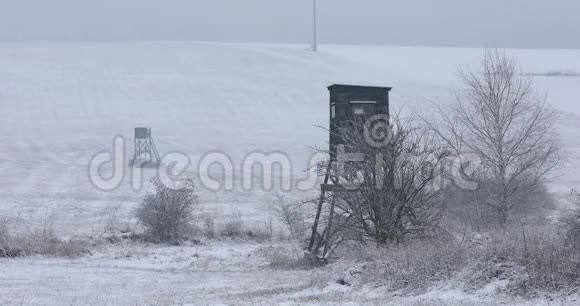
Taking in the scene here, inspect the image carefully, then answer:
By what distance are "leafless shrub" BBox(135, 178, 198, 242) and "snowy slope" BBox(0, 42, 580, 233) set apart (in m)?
3.06

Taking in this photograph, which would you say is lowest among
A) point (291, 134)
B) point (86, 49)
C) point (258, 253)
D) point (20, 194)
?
point (258, 253)

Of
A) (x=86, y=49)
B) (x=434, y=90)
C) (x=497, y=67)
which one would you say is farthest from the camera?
(x=86, y=49)

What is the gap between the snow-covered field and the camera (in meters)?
18.1

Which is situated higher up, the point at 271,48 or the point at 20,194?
the point at 271,48

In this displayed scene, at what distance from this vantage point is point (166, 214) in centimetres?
2580

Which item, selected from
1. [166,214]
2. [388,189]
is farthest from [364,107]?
[166,214]

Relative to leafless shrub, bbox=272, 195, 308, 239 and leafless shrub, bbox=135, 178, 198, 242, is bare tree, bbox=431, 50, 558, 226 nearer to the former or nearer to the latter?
leafless shrub, bbox=272, 195, 308, 239

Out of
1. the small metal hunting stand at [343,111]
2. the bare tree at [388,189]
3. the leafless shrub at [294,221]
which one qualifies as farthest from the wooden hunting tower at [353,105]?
the leafless shrub at [294,221]

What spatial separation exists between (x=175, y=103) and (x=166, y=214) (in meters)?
35.0

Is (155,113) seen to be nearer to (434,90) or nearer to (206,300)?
(434,90)

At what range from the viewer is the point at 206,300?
40.2 feet

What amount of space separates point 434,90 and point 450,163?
47188 millimetres

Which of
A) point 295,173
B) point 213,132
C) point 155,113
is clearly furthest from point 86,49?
A: point 295,173

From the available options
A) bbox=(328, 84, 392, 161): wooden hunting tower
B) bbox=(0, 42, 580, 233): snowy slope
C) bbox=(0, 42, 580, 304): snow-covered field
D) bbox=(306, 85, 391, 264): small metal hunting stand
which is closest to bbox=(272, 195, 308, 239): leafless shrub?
bbox=(0, 42, 580, 304): snow-covered field
